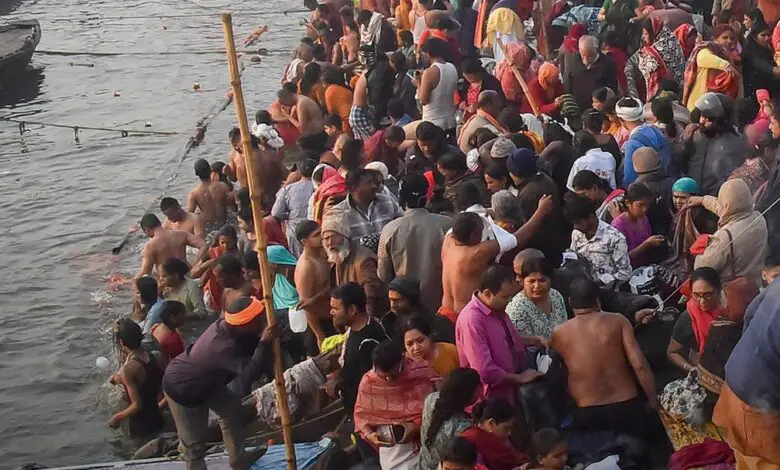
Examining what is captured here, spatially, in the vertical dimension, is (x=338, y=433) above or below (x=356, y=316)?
below

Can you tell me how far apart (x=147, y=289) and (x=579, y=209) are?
3971 mm

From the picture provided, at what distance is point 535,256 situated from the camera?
5.19 metres

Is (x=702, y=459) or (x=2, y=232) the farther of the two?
(x=2, y=232)

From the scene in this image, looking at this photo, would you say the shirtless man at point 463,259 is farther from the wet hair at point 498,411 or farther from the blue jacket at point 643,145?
the blue jacket at point 643,145

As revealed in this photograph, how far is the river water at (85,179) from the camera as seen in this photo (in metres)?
8.91

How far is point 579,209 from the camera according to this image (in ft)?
19.3

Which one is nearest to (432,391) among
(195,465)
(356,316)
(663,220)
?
(356,316)

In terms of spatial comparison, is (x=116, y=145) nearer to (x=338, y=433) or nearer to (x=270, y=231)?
(x=270, y=231)

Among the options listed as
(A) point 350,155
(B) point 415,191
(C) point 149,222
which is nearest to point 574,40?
(A) point 350,155

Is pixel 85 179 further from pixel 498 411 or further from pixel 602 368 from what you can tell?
pixel 498 411

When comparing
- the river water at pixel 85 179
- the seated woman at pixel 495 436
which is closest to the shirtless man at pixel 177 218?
the river water at pixel 85 179

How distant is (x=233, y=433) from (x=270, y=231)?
8.89ft

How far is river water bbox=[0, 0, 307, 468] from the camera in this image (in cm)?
891

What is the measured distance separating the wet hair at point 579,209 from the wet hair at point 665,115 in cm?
196
